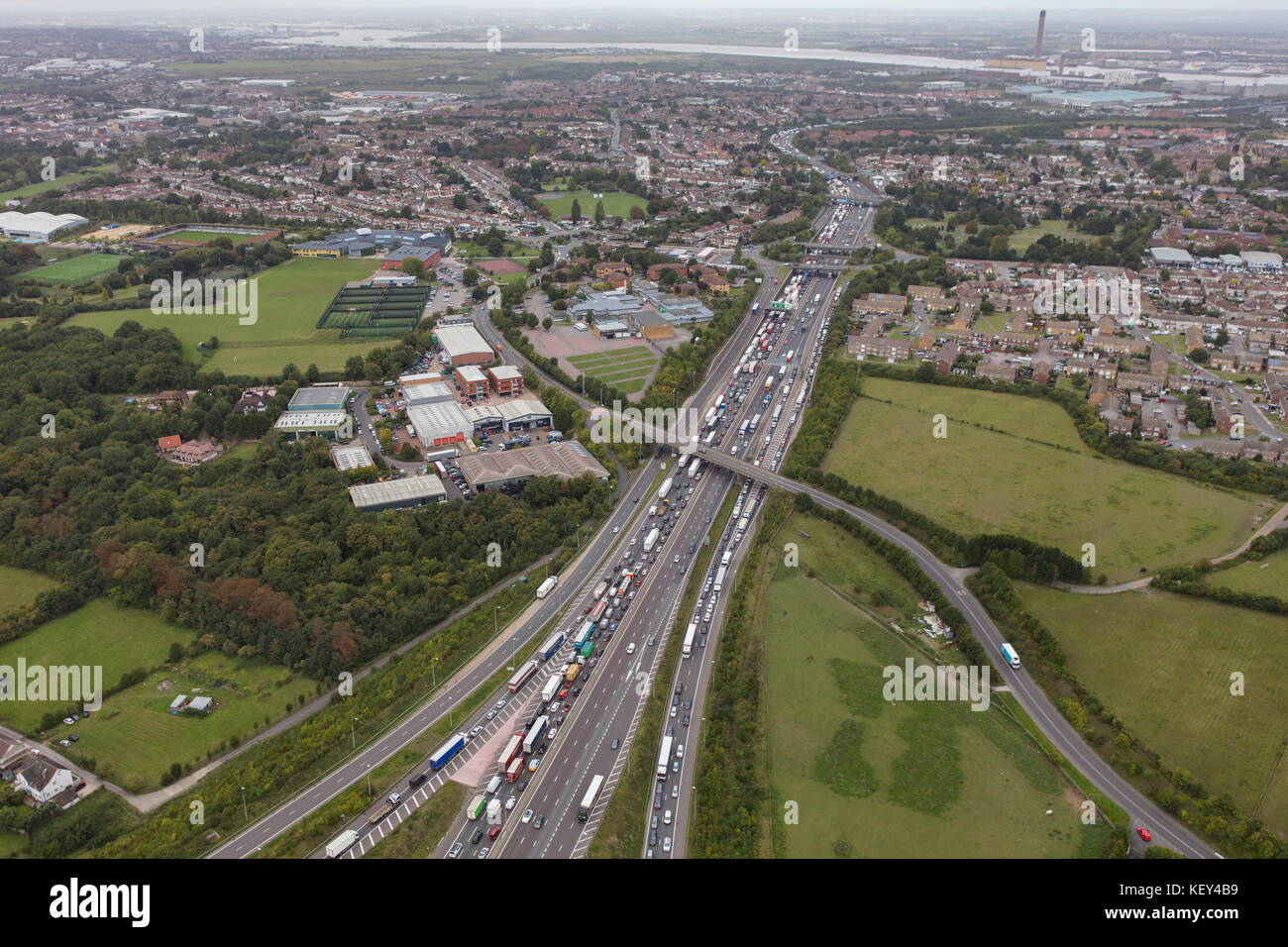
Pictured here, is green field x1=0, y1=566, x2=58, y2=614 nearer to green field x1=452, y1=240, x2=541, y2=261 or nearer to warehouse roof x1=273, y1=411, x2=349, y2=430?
warehouse roof x1=273, y1=411, x2=349, y2=430

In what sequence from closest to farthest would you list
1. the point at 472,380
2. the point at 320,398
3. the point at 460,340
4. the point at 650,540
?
the point at 650,540 < the point at 320,398 < the point at 472,380 < the point at 460,340

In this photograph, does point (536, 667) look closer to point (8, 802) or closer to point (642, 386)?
point (8, 802)

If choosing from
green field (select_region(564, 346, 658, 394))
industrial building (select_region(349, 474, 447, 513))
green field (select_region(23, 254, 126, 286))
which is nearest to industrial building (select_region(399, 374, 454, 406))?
green field (select_region(564, 346, 658, 394))

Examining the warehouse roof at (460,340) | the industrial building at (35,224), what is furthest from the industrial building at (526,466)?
the industrial building at (35,224)

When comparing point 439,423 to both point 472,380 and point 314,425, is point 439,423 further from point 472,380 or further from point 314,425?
point 314,425

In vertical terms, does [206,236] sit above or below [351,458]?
above

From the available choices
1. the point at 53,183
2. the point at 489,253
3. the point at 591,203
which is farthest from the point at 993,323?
the point at 53,183

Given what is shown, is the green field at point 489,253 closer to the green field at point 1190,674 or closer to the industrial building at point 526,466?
the industrial building at point 526,466
